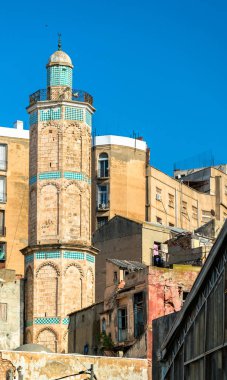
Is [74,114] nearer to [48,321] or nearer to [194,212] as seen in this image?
[48,321]

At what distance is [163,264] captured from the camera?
78.1 meters

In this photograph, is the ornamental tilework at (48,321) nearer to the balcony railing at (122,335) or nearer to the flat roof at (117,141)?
the balcony railing at (122,335)

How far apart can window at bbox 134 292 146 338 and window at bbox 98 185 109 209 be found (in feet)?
96.6

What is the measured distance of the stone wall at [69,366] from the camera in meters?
56.1

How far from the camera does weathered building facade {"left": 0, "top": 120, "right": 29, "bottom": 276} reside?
92.1 meters

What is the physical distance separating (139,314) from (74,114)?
51.1 feet

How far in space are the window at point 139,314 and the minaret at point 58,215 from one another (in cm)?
706

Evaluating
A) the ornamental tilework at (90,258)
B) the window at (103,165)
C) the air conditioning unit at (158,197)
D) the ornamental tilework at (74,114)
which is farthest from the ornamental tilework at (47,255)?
the air conditioning unit at (158,197)

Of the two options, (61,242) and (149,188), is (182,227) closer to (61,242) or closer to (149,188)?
(149,188)

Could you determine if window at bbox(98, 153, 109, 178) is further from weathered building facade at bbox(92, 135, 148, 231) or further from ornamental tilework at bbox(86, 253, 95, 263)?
ornamental tilework at bbox(86, 253, 95, 263)

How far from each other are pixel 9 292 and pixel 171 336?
39.0 meters

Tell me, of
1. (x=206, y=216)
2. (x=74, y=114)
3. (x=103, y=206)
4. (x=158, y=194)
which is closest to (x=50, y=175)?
(x=74, y=114)

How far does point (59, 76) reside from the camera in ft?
248

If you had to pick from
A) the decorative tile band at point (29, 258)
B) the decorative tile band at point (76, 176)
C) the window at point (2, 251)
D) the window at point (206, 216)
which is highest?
the window at point (206, 216)
